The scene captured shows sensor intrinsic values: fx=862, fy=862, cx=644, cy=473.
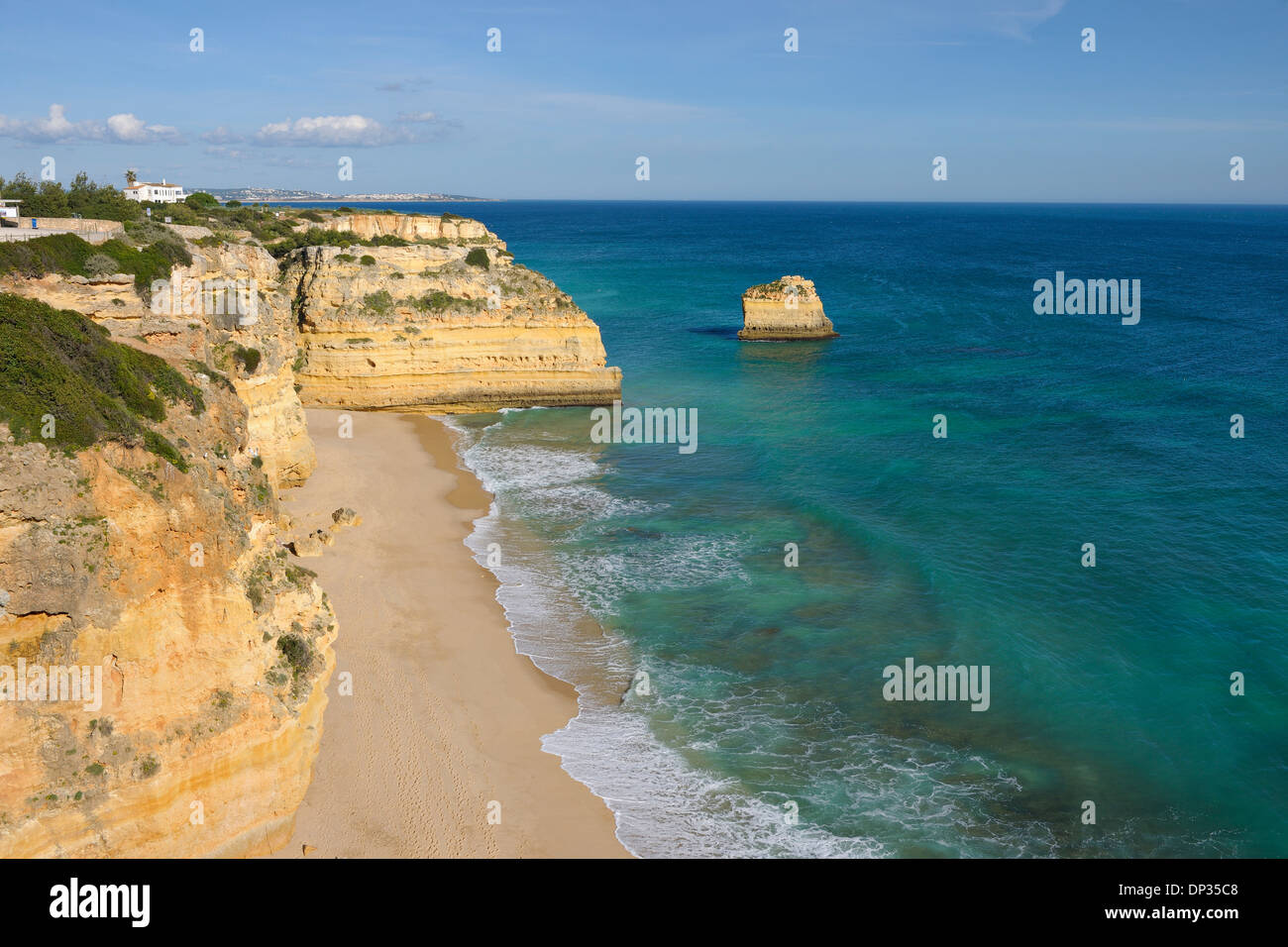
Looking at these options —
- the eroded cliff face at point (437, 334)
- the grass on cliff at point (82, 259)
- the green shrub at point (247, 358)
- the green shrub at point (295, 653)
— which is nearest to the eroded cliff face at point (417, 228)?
the eroded cliff face at point (437, 334)

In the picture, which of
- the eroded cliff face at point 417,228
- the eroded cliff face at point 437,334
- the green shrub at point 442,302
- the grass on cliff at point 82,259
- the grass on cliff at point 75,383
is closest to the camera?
the grass on cliff at point 75,383

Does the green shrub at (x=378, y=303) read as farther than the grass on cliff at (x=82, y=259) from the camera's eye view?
Yes

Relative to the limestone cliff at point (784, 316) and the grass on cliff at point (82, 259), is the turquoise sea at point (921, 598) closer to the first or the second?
the grass on cliff at point (82, 259)

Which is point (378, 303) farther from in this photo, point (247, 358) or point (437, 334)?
point (247, 358)

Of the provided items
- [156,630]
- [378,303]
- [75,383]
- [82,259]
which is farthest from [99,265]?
[378,303]

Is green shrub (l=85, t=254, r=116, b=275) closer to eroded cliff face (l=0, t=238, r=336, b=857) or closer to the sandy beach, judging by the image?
eroded cliff face (l=0, t=238, r=336, b=857)

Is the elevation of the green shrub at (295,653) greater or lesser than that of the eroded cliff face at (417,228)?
lesser
